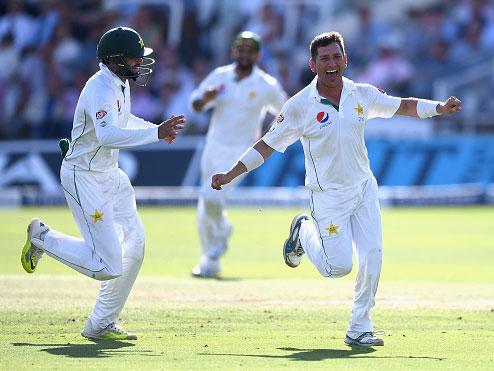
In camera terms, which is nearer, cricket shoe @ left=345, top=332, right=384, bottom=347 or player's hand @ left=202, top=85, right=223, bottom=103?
cricket shoe @ left=345, top=332, right=384, bottom=347

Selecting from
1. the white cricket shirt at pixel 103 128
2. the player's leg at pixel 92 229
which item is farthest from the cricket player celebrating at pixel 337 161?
the player's leg at pixel 92 229

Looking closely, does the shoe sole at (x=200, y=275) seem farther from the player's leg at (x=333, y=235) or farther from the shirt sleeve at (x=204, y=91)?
the player's leg at (x=333, y=235)

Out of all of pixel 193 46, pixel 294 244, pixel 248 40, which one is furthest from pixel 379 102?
pixel 193 46

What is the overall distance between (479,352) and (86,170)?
2.90m

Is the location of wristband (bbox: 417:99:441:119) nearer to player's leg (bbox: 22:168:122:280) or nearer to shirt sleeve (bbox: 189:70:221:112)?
player's leg (bbox: 22:168:122:280)

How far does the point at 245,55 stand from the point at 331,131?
481cm

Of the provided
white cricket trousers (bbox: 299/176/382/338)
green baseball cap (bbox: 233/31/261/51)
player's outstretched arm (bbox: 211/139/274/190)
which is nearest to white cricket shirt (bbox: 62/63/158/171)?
player's outstretched arm (bbox: 211/139/274/190)

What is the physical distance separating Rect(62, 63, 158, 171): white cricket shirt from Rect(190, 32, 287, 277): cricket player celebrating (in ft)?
14.5

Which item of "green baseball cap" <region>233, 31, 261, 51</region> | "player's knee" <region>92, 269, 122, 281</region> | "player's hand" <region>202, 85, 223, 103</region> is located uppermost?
"green baseball cap" <region>233, 31, 261, 51</region>

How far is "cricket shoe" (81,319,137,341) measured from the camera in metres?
8.12

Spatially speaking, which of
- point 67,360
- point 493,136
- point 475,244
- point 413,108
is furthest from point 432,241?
point 67,360

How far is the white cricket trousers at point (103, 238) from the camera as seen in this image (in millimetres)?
7969

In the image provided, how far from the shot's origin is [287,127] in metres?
8.05

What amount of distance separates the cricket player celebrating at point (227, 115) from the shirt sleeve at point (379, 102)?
177 inches
